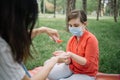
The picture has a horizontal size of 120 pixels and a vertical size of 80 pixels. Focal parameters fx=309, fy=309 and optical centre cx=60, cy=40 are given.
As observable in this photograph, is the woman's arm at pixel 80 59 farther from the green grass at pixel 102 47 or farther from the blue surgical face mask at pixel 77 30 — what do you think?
the green grass at pixel 102 47

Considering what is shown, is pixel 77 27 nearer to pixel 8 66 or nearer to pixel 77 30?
pixel 77 30

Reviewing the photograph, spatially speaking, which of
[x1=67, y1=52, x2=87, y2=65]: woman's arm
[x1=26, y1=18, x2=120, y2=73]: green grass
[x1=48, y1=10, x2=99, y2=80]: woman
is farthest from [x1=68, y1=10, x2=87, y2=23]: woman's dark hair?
[x1=26, y1=18, x2=120, y2=73]: green grass

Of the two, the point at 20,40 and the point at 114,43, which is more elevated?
the point at 20,40

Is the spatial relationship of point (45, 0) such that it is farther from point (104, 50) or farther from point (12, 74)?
point (12, 74)

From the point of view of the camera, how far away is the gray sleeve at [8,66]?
1.57 meters

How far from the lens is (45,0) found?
7301 mm

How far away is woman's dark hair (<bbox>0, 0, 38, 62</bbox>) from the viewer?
1.50 meters

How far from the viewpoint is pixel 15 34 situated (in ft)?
5.04

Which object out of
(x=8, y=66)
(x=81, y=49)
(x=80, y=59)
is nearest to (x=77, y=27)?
(x=81, y=49)

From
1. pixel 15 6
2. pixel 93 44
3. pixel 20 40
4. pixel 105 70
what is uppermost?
pixel 15 6

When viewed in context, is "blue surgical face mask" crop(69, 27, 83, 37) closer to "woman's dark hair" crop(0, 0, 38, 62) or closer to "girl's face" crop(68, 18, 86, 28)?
"girl's face" crop(68, 18, 86, 28)

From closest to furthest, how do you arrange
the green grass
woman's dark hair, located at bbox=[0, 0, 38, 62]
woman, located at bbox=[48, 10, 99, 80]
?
woman's dark hair, located at bbox=[0, 0, 38, 62], woman, located at bbox=[48, 10, 99, 80], the green grass

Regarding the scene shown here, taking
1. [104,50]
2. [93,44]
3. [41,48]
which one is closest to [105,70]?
[104,50]

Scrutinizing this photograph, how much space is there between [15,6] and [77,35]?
137 cm
